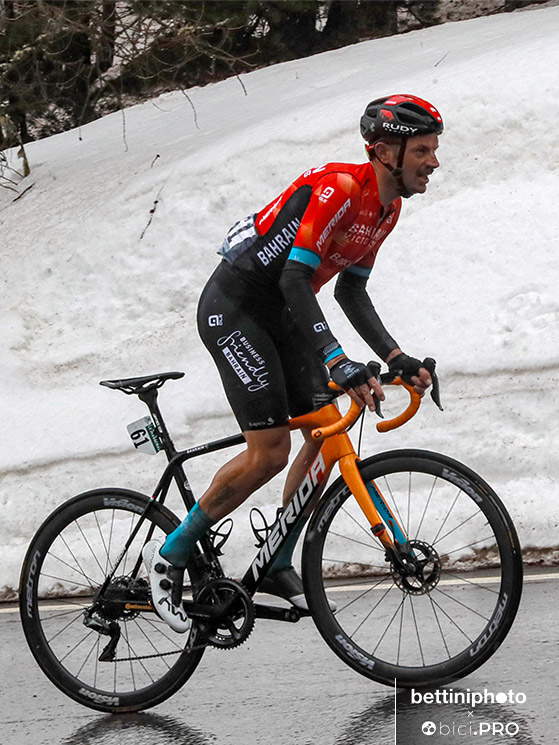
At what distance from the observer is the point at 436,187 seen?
1002cm

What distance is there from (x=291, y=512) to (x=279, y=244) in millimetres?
999

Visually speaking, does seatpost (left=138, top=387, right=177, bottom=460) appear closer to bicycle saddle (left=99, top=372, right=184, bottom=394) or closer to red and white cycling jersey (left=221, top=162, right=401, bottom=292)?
bicycle saddle (left=99, top=372, right=184, bottom=394)

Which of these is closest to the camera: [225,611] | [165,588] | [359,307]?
[225,611]

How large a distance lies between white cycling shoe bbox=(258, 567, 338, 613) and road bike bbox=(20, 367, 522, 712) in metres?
0.05

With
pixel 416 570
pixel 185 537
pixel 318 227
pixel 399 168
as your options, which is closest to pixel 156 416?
pixel 185 537

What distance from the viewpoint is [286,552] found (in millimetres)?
4277

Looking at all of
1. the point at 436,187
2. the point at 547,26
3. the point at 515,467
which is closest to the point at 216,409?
the point at 515,467

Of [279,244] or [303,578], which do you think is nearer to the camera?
[303,578]

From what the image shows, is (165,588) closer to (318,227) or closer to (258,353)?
(258,353)

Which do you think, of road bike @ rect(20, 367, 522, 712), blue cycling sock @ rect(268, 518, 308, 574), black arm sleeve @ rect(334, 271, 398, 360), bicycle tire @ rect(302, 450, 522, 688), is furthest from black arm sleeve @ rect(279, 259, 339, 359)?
blue cycling sock @ rect(268, 518, 308, 574)

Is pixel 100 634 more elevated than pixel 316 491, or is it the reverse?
pixel 316 491

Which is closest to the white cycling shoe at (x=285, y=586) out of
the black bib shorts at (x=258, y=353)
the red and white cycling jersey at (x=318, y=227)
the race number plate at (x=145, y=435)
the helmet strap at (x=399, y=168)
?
the black bib shorts at (x=258, y=353)

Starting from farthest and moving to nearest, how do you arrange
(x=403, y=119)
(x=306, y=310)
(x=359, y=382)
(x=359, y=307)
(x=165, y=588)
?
(x=359, y=307) < (x=165, y=588) < (x=403, y=119) < (x=306, y=310) < (x=359, y=382)

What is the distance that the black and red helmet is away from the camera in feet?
13.2
